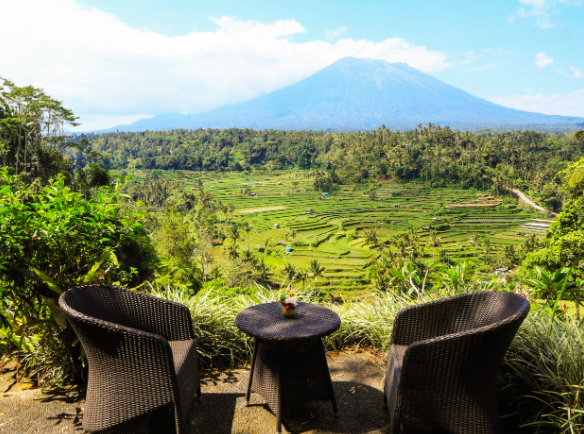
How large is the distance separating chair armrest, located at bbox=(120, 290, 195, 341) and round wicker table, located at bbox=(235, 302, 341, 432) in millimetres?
277

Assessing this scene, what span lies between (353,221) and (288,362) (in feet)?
157

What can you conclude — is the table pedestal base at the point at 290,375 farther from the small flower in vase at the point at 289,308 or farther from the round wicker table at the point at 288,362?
the small flower in vase at the point at 289,308

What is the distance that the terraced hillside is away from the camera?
36.3 meters

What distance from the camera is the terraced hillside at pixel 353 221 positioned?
1431 inches

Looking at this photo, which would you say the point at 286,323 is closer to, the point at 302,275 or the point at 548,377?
the point at 548,377

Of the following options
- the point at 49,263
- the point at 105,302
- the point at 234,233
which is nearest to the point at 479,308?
the point at 105,302

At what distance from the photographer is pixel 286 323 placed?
5.79 ft

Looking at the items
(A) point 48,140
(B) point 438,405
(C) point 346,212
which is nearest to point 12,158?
(A) point 48,140

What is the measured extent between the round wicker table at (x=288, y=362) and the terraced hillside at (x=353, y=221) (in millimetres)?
28349

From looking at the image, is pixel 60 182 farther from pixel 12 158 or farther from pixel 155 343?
pixel 12 158

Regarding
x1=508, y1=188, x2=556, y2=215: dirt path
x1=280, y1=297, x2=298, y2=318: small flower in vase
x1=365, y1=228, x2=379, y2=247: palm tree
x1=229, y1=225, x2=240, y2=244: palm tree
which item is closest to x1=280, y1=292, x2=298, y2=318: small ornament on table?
x1=280, y1=297, x2=298, y2=318: small flower in vase

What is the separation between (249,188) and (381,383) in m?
65.3

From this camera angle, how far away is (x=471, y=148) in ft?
218

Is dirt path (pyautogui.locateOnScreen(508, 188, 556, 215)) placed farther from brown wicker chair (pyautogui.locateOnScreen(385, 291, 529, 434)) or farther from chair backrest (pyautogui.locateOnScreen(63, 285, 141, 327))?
chair backrest (pyautogui.locateOnScreen(63, 285, 141, 327))
